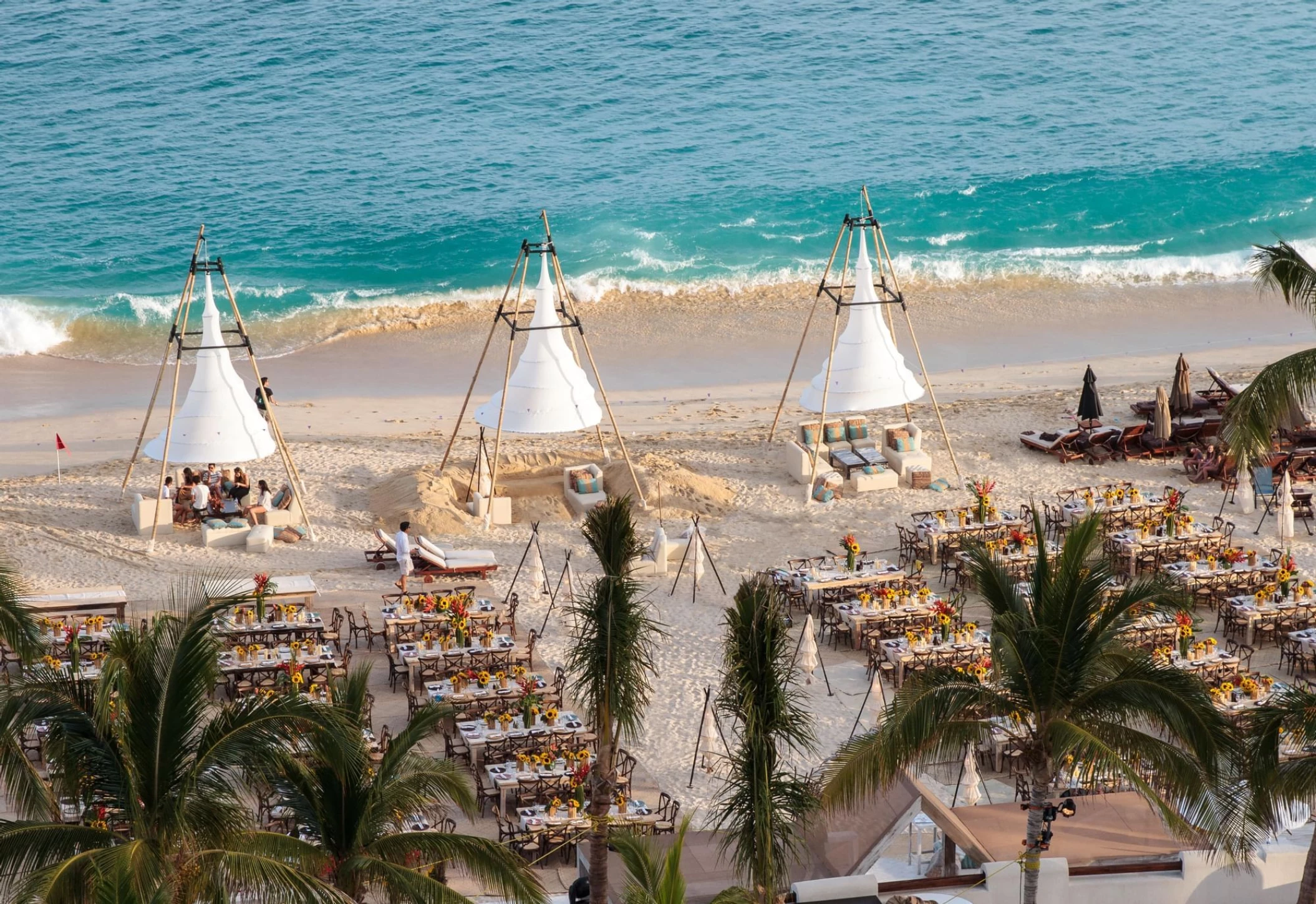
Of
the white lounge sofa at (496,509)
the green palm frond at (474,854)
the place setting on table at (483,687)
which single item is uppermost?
the white lounge sofa at (496,509)

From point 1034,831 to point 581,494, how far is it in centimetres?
1372

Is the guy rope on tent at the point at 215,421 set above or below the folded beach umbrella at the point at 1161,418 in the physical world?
above

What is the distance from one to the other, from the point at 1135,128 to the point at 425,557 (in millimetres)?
40982

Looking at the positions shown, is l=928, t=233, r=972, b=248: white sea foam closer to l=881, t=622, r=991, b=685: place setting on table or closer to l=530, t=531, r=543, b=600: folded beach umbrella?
l=530, t=531, r=543, b=600: folded beach umbrella

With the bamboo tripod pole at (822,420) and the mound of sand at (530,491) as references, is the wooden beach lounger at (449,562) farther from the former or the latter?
the bamboo tripod pole at (822,420)

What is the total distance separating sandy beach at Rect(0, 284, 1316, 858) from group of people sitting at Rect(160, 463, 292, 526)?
0.47 m

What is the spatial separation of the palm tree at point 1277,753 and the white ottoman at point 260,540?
15065 mm

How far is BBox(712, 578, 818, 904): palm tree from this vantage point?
42.0ft

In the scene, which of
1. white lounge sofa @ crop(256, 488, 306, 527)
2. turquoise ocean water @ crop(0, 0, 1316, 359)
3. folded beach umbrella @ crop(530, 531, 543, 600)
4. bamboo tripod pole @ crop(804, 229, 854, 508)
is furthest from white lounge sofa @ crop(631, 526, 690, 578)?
turquoise ocean water @ crop(0, 0, 1316, 359)

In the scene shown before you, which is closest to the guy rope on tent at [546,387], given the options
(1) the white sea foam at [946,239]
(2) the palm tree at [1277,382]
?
(2) the palm tree at [1277,382]

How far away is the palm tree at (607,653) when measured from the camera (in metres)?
14.3

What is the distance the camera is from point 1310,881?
14.9m

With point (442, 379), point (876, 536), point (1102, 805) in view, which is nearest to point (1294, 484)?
point (876, 536)

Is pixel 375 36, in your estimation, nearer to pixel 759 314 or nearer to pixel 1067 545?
pixel 759 314
